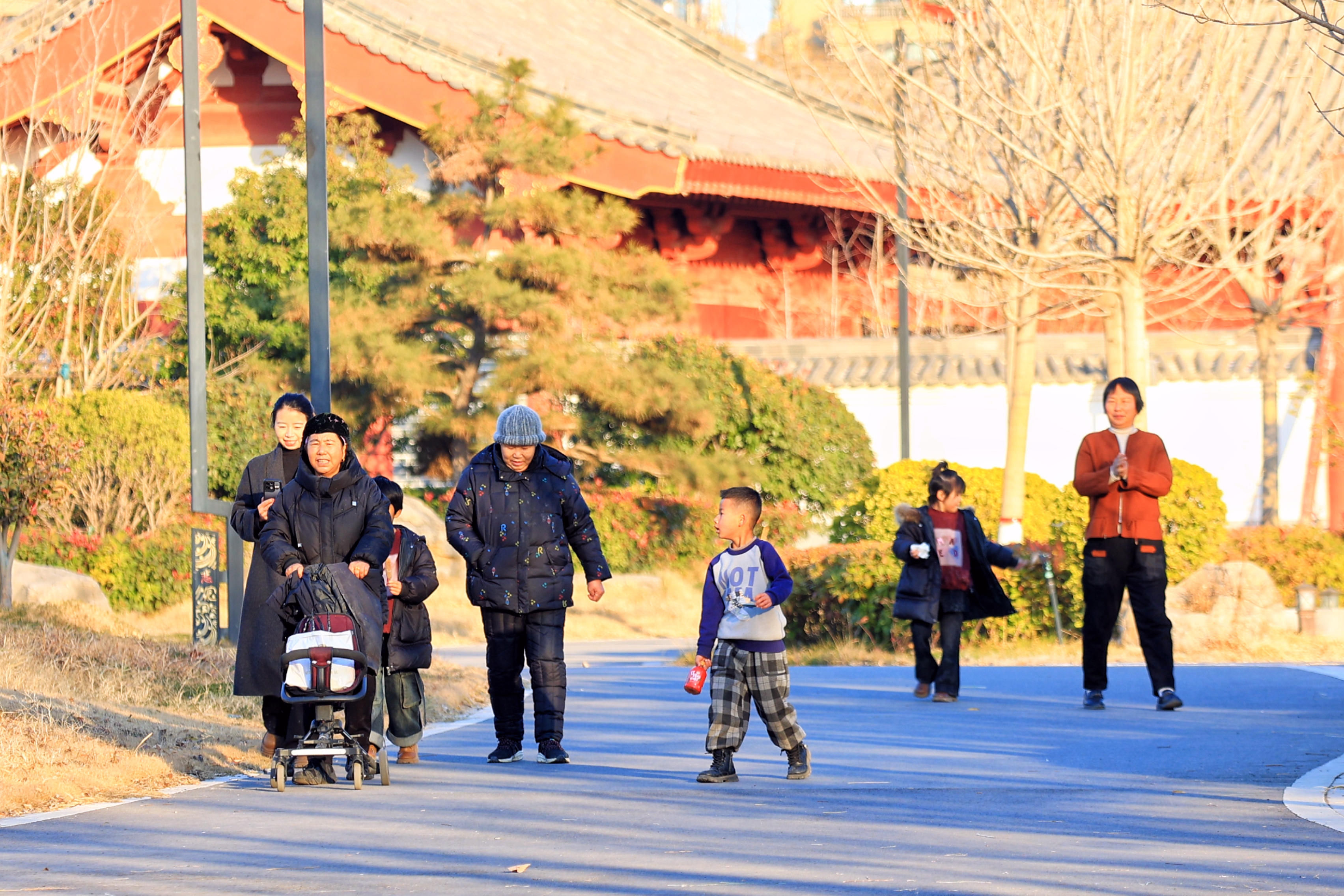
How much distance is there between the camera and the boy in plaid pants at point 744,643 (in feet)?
27.1

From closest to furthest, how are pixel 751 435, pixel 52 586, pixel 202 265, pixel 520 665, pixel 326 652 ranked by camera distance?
pixel 326 652 < pixel 520 665 < pixel 202 265 < pixel 52 586 < pixel 751 435

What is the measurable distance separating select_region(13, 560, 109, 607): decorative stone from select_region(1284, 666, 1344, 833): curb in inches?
511

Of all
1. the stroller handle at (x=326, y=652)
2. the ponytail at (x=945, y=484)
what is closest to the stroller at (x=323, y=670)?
the stroller handle at (x=326, y=652)

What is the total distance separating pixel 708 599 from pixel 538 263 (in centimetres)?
1306

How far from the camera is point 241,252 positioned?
24.0 meters

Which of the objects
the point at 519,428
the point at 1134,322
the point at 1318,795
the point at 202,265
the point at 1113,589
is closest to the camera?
the point at 1318,795

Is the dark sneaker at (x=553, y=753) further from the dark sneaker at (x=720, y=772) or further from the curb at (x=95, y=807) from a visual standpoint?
the curb at (x=95, y=807)

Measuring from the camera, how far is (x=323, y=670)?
782cm

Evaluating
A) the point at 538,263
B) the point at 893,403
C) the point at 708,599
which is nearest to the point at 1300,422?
the point at 893,403

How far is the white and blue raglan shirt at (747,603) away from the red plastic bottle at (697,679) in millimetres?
344

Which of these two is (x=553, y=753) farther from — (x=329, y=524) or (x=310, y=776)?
(x=329, y=524)

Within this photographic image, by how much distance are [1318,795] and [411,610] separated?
4.11 metres

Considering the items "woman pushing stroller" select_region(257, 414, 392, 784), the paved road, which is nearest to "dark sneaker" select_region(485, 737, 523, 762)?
the paved road

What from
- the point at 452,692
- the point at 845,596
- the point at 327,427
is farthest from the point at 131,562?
the point at 327,427
